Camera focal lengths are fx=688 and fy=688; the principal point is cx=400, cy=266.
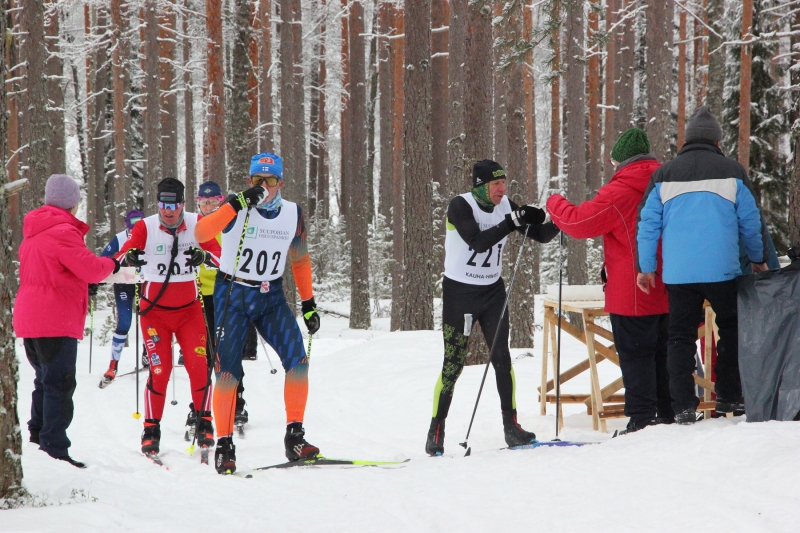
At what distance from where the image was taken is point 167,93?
22.8m

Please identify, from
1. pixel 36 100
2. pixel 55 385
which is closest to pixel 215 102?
pixel 36 100

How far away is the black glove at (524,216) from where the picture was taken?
5.05 metres

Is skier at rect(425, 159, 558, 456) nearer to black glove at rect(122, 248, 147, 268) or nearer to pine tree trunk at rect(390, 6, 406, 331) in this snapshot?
black glove at rect(122, 248, 147, 268)

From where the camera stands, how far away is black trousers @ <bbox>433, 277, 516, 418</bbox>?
5406 mm

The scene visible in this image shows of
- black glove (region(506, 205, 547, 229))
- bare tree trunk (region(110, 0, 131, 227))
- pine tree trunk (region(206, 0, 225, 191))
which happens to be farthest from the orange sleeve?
bare tree trunk (region(110, 0, 131, 227))

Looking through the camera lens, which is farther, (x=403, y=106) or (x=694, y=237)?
(x=403, y=106)

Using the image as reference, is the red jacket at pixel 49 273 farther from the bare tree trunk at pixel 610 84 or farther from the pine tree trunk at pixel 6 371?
the bare tree trunk at pixel 610 84

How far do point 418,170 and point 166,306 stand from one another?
685 cm

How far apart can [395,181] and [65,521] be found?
19091mm

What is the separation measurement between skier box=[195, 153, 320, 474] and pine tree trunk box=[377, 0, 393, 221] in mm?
16250

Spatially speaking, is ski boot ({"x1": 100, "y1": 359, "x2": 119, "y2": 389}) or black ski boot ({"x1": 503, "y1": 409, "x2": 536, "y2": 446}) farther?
ski boot ({"x1": 100, "y1": 359, "x2": 119, "y2": 389})

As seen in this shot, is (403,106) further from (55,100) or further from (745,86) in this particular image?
(55,100)

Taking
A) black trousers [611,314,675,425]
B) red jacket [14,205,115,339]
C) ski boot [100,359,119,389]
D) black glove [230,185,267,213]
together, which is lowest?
ski boot [100,359,119,389]

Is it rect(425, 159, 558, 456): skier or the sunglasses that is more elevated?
the sunglasses
